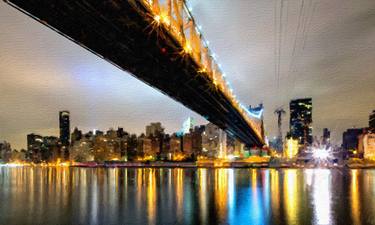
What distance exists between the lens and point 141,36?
27859 millimetres

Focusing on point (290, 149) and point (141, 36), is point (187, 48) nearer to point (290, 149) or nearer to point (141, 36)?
point (141, 36)

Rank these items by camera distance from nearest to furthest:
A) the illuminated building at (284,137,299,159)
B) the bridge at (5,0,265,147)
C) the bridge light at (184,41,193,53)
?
1. the bridge at (5,0,265,147)
2. the bridge light at (184,41,193,53)
3. the illuminated building at (284,137,299,159)

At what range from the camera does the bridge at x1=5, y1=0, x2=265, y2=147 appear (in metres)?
23.0

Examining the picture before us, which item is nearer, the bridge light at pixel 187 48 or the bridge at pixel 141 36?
the bridge at pixel 141 36

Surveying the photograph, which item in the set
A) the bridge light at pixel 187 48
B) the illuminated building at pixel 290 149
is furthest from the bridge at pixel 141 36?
the illuminated building at pixel 290 149

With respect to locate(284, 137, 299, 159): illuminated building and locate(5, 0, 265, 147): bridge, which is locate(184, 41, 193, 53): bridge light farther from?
locate(284, 137, 299, 159): illuminated building

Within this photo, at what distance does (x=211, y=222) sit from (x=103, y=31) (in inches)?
526

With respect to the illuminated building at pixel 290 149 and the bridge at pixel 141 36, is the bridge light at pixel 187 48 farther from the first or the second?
the illuminated building at pixel 290 149

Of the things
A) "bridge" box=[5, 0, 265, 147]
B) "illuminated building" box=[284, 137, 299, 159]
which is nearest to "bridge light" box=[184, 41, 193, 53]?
"bridge" box=[5, 0, 265, 147]

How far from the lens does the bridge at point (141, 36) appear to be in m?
23.0

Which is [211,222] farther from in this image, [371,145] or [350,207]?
[371,145]

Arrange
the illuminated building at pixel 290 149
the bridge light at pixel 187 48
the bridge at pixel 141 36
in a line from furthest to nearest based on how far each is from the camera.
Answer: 1. the illuminated building at pixel 290 149
2. the bridge light at pixel 187 48
3. the bridge at pixel 141 36

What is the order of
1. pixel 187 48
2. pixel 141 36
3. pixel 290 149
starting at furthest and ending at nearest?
1. pixel 290 149
2. pixel 187 48
3. pixel 141 36

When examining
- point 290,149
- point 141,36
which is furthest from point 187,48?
point 290,149
